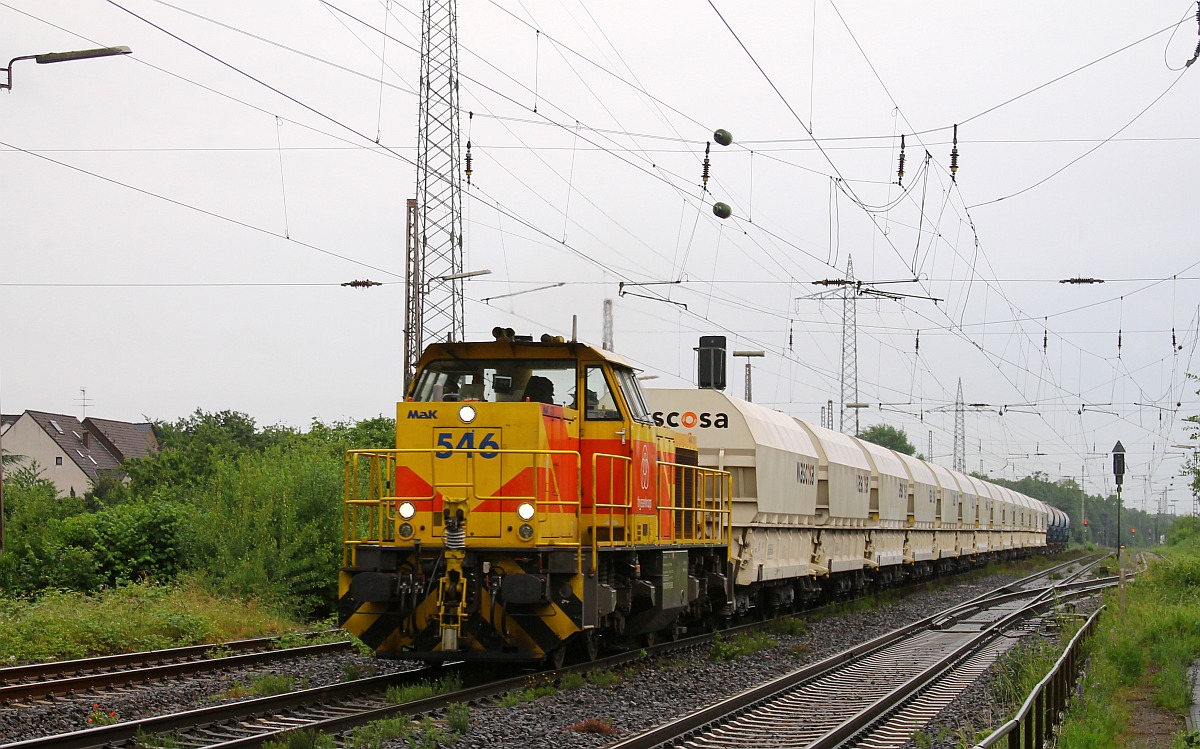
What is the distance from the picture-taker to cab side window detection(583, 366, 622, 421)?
1240 centimetres

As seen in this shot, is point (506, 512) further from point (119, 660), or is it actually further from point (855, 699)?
point (119, 660)

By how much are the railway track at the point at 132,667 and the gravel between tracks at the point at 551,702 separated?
0.86 feet

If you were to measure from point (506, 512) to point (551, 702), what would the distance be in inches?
72.1

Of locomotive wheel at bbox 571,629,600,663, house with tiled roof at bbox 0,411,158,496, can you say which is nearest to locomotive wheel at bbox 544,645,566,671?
locomotive wheel at bbox 571,629,600,663

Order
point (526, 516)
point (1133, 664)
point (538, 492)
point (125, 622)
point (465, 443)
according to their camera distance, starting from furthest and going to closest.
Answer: point (125, 622) < point (1133, 664) < point (465, 443) < point (538, 492) < point (526, 516)

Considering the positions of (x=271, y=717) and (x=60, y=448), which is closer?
(x=271, y=717)

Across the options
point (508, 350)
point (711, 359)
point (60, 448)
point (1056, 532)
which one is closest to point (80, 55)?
point (508, 350)

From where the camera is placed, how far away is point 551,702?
1045cm

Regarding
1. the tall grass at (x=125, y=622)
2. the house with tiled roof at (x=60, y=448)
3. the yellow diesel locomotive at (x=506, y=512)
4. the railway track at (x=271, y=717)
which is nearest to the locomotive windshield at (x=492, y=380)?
the yellow diesel locomotive at (x=506, y=512)

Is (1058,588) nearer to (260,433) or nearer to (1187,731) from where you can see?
(1187,731)

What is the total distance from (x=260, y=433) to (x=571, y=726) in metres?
54.7

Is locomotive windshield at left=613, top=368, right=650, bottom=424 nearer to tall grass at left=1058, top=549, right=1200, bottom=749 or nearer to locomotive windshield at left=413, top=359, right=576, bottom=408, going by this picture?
locomotive windshield at left=413, top=359, right=576, bottom=408

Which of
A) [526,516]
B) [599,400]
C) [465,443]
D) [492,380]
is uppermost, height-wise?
[492,380]

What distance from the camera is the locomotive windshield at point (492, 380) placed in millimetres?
11945
